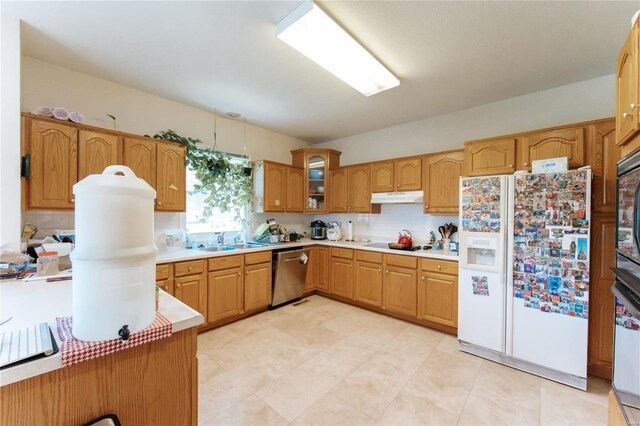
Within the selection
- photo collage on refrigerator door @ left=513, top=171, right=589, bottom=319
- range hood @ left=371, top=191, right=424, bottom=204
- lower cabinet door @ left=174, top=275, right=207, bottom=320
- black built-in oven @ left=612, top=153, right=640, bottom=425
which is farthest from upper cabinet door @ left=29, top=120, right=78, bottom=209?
photo collage on refrigerator door @ left=513, top=171, right=589, bottom=319

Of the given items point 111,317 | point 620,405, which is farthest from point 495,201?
point 111,317

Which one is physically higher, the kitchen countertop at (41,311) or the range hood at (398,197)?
the range hood at (398,197)

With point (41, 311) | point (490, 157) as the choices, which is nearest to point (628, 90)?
point (490, 157)

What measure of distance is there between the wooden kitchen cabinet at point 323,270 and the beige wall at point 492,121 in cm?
159

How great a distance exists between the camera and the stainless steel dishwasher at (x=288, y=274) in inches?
140

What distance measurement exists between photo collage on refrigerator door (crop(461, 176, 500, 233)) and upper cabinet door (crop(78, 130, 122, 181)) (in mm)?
3302

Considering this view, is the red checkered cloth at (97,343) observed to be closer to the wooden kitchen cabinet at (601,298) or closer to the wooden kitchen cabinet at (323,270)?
the wooden kitchen cabinet at (601,298)

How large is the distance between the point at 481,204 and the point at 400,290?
1.36 metres

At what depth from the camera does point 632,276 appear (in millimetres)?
1266

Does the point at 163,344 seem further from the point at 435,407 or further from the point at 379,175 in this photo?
the point at 379,175

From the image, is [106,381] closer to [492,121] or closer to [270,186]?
[270,186]

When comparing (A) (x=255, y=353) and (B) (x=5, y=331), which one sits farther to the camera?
(A) (x=255, y=353)

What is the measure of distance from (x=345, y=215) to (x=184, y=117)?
8.93 feet

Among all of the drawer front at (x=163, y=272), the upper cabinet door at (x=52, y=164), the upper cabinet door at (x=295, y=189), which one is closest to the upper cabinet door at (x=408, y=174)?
the upper cabinet door at (x=295, y=189)
